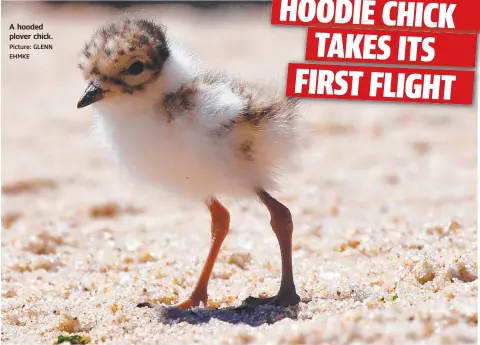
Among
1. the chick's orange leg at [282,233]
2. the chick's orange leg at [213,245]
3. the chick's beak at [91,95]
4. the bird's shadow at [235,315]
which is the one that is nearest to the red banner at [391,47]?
the chick's orange leg at [213,245]

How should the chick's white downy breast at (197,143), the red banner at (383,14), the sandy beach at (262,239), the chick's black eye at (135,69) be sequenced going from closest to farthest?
the sandy beach at (262,239), the chick's white downy breast at (197,143), the chick's black eye at (135,69), the red banner at (383,14)

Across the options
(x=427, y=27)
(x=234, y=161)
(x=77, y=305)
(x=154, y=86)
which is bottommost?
(x=77, y=305)

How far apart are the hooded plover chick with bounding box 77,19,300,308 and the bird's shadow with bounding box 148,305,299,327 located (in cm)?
6

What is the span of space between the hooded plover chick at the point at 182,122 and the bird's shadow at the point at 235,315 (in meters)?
0.06

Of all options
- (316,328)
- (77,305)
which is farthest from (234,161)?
(77,305)

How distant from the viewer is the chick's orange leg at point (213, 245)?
368 cm

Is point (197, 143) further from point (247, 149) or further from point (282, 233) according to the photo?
point (282, 233)

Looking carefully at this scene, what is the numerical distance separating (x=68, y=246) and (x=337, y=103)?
500cm

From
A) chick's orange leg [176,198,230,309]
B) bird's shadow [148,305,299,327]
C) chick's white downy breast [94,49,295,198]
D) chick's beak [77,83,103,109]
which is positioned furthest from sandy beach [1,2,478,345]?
chick's beak [77,83,103,109]

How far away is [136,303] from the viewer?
370 centimetres

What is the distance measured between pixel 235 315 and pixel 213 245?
0.53 meters

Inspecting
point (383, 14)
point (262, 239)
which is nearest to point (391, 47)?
point (383, 14)

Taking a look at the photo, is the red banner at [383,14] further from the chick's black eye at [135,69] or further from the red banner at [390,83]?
the chick's black eye at [135,69]

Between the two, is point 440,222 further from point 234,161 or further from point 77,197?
point 77,197
